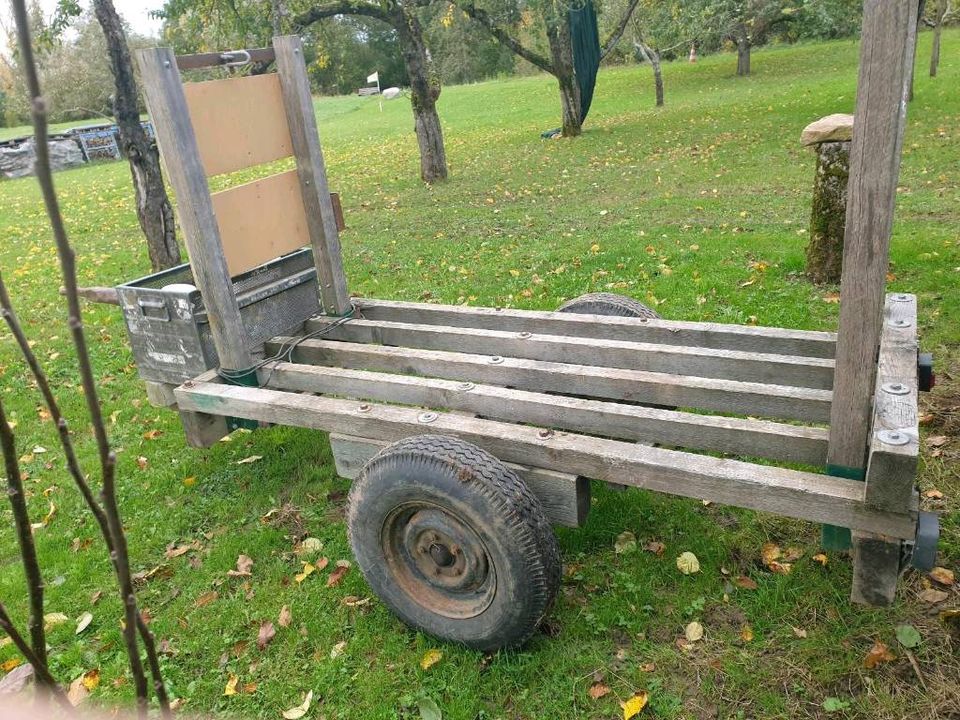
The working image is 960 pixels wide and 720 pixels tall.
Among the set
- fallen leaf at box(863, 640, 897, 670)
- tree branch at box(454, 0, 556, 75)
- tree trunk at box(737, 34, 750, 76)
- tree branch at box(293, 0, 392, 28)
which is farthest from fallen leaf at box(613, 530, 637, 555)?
tree trunk at box(737, 34, 750, 76)

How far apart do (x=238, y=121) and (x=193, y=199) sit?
0.52m

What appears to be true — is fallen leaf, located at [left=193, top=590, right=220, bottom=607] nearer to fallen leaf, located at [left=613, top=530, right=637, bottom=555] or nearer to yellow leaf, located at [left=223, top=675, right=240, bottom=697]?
yellow leaf, located at [left=223, top=675, right=240, bottom=697]

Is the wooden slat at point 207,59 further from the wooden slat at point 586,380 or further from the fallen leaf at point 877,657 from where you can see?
the fallen leaf at point 877,657

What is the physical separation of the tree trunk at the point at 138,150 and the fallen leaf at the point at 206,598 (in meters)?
4.92

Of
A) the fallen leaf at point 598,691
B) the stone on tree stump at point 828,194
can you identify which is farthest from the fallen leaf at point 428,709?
the stone on tree stump at point 828,194

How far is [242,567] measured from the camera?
374 centimetres

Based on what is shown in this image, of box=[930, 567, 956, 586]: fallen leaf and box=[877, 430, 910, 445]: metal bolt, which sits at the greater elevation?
box=[877, 430, 910, 445]: metal bolt

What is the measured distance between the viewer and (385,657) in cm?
307

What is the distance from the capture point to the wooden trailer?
2.31m

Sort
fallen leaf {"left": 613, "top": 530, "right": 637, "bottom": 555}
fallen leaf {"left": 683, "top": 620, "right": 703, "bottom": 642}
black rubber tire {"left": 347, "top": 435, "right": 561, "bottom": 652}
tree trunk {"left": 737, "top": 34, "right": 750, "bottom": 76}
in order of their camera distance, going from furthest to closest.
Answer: tree trunk {"left": 737, "top": 34, "right": 750, "bottom": 76}, fallen leaf {"left": 613, "top": 530, "right": 637, "bottom": 555}, fallen leaf {"left": 683, "top": 620, "right": 703, "bottom": 642}, black rubber tire {"left": 347, "top": 435, "right": 561, "bottom": 652}

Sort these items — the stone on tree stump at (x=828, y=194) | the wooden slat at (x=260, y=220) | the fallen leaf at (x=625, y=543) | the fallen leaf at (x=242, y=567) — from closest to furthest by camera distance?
the fallen leaf at (x=625, y=543) < the fallen leaf at (x=242, y=567) < the wooden slat at (x=260, y=220) < the stone on tree stump at (x=828, y=194)

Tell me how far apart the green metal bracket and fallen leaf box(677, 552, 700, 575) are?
829mm

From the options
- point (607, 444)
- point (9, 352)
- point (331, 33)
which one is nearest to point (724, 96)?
point (331, 33)

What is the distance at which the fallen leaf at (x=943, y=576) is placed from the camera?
10.0 ft
